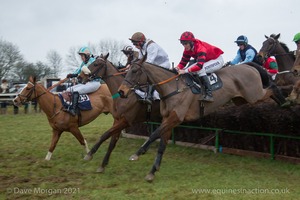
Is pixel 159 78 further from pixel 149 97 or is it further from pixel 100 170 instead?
pixel 100 170

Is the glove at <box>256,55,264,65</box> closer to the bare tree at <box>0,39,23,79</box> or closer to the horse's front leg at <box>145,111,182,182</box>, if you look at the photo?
the horse's front leg at <box>145,111,182,182</box>

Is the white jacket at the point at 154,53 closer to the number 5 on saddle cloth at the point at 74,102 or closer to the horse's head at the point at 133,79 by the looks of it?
the horse's head at the point at 133,79

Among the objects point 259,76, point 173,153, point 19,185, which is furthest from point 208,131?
point 19,185

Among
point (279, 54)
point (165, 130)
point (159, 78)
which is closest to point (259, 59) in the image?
point (279, 54)

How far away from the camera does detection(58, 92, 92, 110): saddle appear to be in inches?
358

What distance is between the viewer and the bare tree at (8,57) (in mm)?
46984

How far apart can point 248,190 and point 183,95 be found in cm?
210

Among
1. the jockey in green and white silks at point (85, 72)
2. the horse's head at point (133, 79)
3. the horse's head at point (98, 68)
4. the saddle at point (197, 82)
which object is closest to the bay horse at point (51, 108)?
the jockey in green and white silks at point (85, 72)

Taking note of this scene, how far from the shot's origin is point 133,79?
22.3 ft

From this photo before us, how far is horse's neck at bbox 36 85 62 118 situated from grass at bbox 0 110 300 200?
45.4 inches

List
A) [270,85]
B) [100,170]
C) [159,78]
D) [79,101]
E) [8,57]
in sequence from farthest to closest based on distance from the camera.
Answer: [8,57] < [79,101] < [270,85] < [100,170] < [159,78]

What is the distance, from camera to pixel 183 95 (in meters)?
7.14

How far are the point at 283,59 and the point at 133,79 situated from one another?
3889 millimetres

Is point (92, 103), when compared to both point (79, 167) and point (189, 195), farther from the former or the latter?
point (189, 195)
